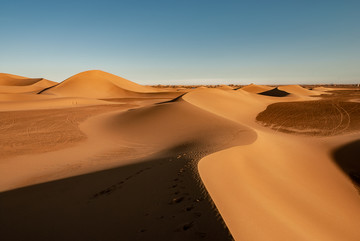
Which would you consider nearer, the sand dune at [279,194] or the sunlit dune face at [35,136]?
the sand dune at [279,194]

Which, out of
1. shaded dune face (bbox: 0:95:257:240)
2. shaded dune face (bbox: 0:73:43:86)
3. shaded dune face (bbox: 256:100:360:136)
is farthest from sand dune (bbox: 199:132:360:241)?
shaded dune face (bbox: 0:73:43:86)

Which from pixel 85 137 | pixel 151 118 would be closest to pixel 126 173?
pixel 85 137

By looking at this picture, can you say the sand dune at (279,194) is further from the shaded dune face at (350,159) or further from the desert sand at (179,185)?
the shaded dune face at (350,159)

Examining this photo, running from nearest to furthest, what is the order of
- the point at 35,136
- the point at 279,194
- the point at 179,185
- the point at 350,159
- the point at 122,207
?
the point at 122,207
the point at 179,185
the point at 279,194
the point at 350,159
the point at 35,136

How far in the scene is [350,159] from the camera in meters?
8.61

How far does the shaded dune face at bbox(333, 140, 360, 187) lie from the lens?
25.0 ft

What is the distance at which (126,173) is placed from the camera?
18.4ft

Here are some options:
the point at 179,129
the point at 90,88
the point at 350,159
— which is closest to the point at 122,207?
the point at 179,129

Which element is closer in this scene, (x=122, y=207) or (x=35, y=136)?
(x=122, y=207)

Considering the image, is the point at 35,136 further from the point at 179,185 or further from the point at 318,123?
the point at 318,123

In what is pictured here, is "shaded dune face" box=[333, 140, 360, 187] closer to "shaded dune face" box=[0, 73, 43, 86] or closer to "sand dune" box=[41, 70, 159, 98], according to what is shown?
"sand dune" box=[41, 70, 159, 98]

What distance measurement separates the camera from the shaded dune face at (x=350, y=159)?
761cm

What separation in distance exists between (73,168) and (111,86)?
178 feet

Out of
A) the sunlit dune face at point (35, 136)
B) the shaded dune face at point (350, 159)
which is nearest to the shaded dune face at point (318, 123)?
the shaded dune face at point (350, 159)
